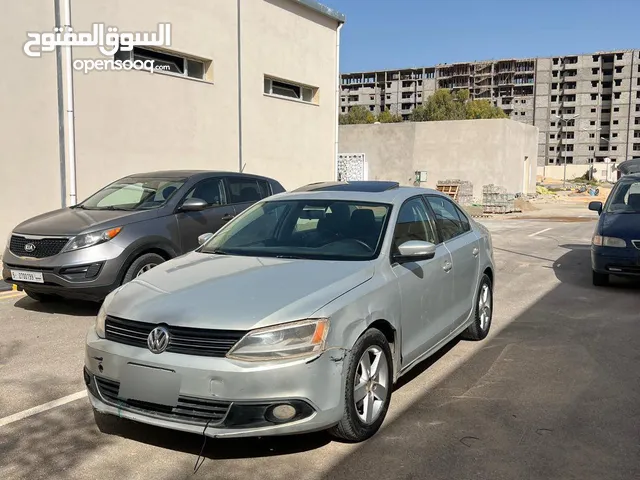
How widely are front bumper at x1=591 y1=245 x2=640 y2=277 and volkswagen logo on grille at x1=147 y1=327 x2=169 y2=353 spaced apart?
7189 millimetres

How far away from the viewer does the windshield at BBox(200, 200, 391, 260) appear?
14.0ft

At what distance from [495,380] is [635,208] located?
18.5ft

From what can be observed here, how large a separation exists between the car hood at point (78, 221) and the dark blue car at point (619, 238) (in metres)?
6.27

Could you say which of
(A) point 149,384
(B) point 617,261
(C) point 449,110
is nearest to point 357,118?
(C) point 449,110

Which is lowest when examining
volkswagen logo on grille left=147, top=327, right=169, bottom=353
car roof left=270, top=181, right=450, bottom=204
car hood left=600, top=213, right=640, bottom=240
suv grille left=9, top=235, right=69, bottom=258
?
volkswagen logo on grille left=147, top=327, right=169, bottom=353

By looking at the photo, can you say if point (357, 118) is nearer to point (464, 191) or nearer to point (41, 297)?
point (464, 191)

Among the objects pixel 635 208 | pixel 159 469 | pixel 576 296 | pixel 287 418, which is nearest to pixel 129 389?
pixel 159 469

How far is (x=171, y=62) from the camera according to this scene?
555 inches

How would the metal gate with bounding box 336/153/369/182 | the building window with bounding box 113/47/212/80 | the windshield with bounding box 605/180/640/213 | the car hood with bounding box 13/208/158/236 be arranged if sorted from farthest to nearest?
the metal gate with bounding box 336/153/369/182
the building window with bounding box 113/47/212/80
the windshield with bounding box 605/180/640/213
the car hood with bounding box 13/208/158/236

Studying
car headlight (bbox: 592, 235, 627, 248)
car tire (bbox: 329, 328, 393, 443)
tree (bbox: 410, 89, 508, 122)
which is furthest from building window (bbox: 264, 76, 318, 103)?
tree (bbox: 410, 89, 508, 122)

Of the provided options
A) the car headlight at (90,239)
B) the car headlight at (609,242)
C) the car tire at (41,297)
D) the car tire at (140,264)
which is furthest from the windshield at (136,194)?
the car headlight at (609,242)

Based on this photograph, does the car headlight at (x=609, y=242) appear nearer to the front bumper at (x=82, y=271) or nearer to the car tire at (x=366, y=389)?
the car tire at (x=366, y=389)

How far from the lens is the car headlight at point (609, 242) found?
8367 mm

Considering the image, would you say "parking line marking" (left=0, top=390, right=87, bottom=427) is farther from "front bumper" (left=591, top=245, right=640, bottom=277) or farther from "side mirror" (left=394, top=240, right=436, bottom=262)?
"front bumper" (left=591, top=245, right=640, bottom=277)
